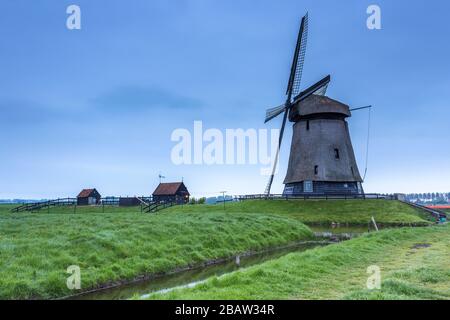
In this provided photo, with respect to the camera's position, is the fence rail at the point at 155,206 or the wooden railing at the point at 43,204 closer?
the fence rail at the point at 155,206

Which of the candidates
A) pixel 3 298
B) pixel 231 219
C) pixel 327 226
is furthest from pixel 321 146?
pixel 3 298

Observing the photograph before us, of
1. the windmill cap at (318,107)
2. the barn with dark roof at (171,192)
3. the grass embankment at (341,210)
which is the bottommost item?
the grass embankment at (341,210)

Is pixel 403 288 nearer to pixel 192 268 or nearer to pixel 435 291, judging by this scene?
pixel 435 291

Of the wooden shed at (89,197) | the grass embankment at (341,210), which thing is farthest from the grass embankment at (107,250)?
the wooden shed at (89,197)

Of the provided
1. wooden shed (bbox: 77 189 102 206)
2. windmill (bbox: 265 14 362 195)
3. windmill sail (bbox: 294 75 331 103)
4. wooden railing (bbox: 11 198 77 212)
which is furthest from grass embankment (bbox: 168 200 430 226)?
wooden shed (bbox: 77 189 102 206)

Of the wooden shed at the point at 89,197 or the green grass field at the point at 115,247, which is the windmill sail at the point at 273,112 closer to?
the green grass field at the point at 115,247

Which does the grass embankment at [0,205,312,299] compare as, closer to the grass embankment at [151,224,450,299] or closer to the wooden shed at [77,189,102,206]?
the grass embankment at [151,224,450,299]

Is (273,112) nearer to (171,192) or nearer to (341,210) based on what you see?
(341,210)

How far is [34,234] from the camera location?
58.0 ft

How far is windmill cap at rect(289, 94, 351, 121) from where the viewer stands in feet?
151

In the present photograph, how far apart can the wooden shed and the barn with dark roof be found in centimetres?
1178

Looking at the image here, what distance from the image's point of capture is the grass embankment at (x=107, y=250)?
465 inches

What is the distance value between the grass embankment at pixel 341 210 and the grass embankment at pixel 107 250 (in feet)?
48.9
